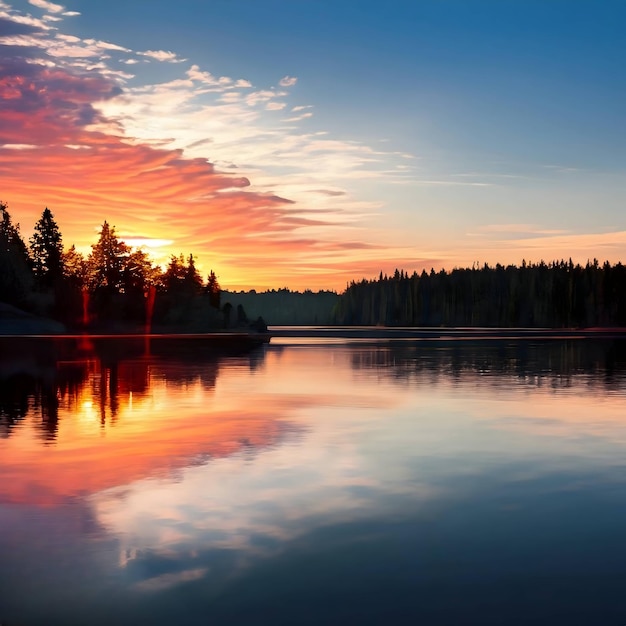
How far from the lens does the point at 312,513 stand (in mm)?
11828

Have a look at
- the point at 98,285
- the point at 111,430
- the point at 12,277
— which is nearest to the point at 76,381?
the point at 111,430

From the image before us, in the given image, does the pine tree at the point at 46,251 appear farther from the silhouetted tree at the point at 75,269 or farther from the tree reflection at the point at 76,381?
the tree reflection at the point at 76,381

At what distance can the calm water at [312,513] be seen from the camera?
805 cm

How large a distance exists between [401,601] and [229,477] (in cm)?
681

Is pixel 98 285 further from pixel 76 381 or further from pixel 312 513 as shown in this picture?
pixel 312 513

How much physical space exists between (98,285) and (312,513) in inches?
5293

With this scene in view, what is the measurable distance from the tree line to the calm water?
98.2m

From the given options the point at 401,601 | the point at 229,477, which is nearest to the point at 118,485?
the point at 229,477

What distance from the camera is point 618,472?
596 inches

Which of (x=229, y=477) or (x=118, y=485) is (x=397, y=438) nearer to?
(x=229, y=477)

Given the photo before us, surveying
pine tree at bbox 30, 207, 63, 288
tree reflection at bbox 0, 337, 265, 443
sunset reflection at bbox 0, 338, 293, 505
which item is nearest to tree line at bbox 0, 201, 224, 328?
pine tree at bbox 30, 207, 63, 288

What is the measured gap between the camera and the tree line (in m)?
119

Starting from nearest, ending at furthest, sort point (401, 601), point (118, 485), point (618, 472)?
1. point (401, 601)
2. point (118, 485)
3. point (618, 472)

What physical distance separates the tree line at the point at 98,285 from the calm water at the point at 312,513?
322ft
